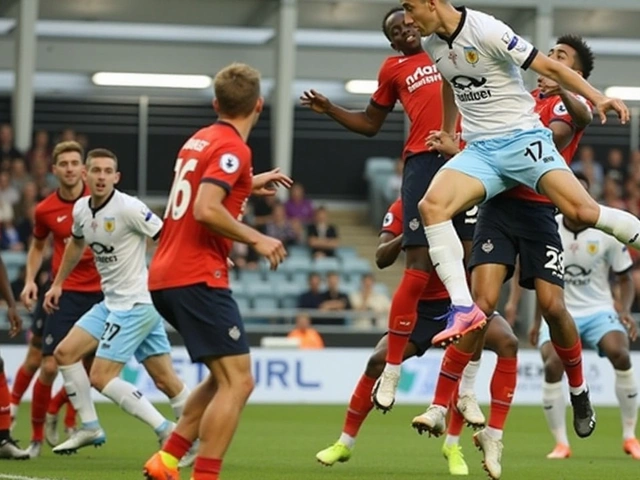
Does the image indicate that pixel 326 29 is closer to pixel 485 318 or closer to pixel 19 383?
pixel 19 383

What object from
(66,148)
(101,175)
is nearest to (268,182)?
(101,175)

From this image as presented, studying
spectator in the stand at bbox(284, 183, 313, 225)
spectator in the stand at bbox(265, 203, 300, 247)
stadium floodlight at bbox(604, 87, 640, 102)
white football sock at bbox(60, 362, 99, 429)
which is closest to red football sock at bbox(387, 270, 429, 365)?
white football sock at bbox(60, 362, 99, 429)

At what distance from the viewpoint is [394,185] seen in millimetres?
28562

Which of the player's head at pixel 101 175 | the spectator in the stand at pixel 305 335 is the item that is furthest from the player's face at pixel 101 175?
the spectator in the stand at pixel 305 335

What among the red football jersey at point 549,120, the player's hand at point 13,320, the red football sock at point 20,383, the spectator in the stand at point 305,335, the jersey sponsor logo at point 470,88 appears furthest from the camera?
the spectator in the stand at point 305,335

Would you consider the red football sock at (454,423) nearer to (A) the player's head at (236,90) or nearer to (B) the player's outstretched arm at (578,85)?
(B) the player's outstretched arm at (578,85)

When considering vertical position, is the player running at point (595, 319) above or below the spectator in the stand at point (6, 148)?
below

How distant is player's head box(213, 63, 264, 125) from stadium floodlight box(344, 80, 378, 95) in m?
23.3

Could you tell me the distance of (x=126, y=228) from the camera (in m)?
11.9

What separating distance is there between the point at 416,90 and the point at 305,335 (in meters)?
11.9

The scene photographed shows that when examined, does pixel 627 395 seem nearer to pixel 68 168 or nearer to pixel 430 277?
pixel 430 277

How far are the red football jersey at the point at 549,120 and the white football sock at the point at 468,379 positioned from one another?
1.23 m

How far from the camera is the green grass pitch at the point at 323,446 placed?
1030cm

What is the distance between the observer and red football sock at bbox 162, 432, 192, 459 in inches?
329
